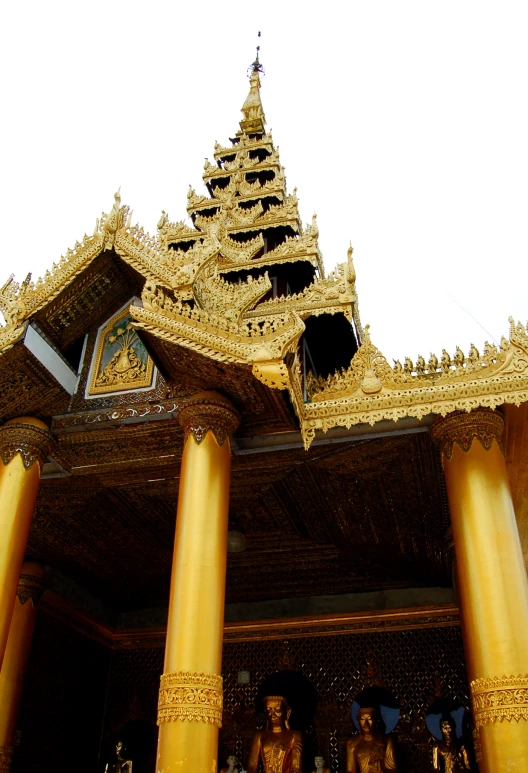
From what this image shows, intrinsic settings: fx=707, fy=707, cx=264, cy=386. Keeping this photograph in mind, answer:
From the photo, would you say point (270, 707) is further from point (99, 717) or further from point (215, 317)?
point (215, 317)

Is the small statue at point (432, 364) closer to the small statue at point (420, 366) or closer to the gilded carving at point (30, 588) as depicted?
the small statue at point (420, 366)

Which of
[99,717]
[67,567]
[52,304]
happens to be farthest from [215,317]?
[99,717]

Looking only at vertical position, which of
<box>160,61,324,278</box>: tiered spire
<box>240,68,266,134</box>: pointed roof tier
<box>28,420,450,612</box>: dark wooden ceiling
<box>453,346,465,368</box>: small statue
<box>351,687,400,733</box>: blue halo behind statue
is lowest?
<box>351,687,400,733</box>: blue halo behind statue

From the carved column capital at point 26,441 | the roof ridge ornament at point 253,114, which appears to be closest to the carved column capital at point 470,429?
the carved column capital at point 26,441

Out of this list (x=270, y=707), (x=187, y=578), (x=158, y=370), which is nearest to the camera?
(x=187, y=578)

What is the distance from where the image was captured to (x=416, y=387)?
22.3ft

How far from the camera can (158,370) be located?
711 centimetres

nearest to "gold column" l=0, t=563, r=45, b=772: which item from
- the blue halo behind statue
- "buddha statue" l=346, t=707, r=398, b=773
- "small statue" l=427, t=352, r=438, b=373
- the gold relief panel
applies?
the gold relief panel

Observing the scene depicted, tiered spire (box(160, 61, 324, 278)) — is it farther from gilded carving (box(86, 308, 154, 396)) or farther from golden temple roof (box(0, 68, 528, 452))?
gilded carving (box(86, 308, 154, 396))

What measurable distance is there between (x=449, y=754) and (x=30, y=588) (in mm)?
5910

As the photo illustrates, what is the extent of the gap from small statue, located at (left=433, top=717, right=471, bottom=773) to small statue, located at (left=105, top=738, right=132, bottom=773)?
165 inches

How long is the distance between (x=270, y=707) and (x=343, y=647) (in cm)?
138

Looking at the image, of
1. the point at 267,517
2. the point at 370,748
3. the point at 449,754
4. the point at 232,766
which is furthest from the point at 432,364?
the point at 232,766

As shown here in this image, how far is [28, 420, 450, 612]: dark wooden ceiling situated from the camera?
770 centimetres
